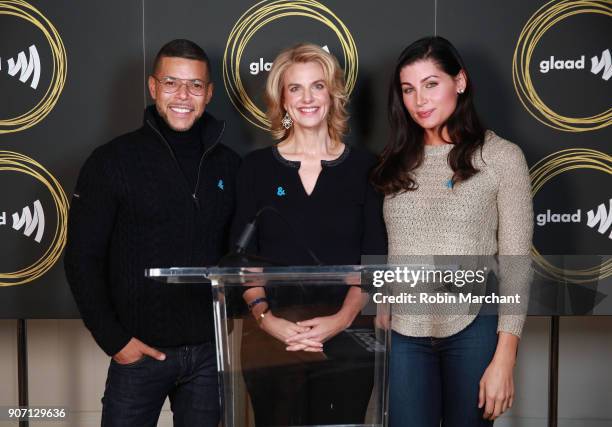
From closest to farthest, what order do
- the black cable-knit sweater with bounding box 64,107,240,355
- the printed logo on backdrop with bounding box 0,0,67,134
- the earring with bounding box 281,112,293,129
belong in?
the black cable-knit sweater with bounding box 64,107,240,355 → the earring with bounding box 281,112,293,129 → the printed logo on backdrop with bounding box 0,0,67,134

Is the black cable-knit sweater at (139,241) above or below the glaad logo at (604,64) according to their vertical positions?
below

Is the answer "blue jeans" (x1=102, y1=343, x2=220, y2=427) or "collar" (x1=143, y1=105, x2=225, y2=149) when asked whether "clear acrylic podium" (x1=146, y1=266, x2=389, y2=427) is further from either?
"collar" (x1=143, y1=105, x2=225, y2=149)

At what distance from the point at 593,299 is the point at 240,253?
1.95 m

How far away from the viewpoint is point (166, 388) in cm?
241

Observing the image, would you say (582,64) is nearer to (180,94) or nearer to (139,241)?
(180,94)

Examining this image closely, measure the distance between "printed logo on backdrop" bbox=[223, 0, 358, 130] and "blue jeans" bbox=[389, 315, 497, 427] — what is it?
1.33 metres

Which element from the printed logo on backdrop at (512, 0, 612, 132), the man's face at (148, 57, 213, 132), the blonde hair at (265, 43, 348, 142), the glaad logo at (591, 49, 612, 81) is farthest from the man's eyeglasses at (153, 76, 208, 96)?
the glaad logo at (591, 49, 612, 81)

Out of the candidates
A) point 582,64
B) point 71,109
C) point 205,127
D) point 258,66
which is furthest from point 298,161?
point 582,64

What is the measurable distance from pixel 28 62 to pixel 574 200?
241 cm

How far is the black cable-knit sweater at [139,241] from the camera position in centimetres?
233

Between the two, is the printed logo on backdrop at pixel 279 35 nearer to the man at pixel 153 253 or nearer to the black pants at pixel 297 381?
the man at pixel 153 253

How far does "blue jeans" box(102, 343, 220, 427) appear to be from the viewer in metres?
2.36

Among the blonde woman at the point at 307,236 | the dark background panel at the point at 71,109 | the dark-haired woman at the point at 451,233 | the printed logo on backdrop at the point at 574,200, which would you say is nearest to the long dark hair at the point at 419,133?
the dark-haired woman at the point at 451,233

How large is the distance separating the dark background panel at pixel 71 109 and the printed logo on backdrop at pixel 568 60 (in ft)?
5.45
